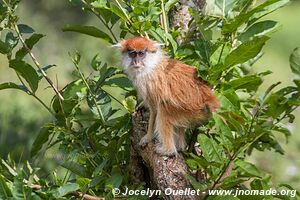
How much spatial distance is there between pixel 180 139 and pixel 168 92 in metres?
0.26

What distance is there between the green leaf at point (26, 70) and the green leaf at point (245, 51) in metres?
0.94

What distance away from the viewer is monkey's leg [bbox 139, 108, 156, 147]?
336cm

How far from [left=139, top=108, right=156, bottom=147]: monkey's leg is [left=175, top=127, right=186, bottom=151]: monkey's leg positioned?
131mm

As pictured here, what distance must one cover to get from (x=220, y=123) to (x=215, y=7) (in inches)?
21.5

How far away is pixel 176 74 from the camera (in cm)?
A: 359

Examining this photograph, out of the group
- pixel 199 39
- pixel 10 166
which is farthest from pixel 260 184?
pixel 10 166

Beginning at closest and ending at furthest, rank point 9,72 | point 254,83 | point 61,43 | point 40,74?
1. point 254,83
2. point 40,74
3. point 9,72
4. point 61,43

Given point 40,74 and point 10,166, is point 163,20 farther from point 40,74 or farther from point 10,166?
point 10,166

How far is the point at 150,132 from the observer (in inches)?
137

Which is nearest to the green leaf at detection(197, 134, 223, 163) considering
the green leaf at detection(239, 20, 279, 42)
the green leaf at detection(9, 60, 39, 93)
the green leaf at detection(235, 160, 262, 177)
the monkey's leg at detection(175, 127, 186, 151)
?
the green leaf at detection(235, 160, 262, 177)

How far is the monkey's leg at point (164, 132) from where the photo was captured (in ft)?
11.1

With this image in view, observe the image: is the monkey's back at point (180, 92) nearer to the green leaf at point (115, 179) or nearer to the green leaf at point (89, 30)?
the green leaf at point (89, 30)

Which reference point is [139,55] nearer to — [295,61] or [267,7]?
[267,7]

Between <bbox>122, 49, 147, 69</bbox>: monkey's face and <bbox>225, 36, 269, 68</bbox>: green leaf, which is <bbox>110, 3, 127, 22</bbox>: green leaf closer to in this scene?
<bbox>122, 49, 147, 69</bbox>: monkey's face
